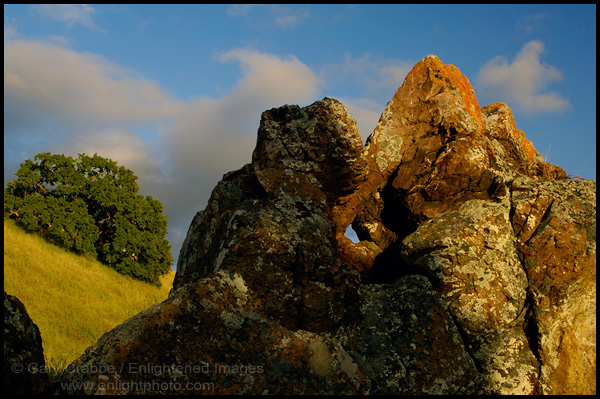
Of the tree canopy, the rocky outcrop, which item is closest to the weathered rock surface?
the rocky outcrop

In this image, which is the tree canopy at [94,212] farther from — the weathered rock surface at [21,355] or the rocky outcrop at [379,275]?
the weathered rock surface at [21,355]

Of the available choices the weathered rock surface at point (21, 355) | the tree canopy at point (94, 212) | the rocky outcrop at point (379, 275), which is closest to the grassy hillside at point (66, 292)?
the tree canopy at point (94, 212)

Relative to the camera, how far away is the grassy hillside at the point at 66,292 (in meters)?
14.2

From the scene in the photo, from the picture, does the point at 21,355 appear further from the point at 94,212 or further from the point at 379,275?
the point at 94,212

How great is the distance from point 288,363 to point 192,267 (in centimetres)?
307

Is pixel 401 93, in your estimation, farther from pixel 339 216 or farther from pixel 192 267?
pixel 192 267

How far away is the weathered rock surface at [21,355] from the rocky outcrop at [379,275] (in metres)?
0.26

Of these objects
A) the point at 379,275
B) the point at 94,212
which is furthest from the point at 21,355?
the point at 94,212

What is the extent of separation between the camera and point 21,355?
414 centimetres

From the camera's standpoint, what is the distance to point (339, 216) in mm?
7379

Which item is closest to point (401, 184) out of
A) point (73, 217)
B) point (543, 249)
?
point (543, 249)

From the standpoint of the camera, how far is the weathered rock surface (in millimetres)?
3908

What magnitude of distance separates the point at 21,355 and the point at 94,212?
25.5m

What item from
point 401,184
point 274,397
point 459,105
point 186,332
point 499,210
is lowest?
point 274,397
